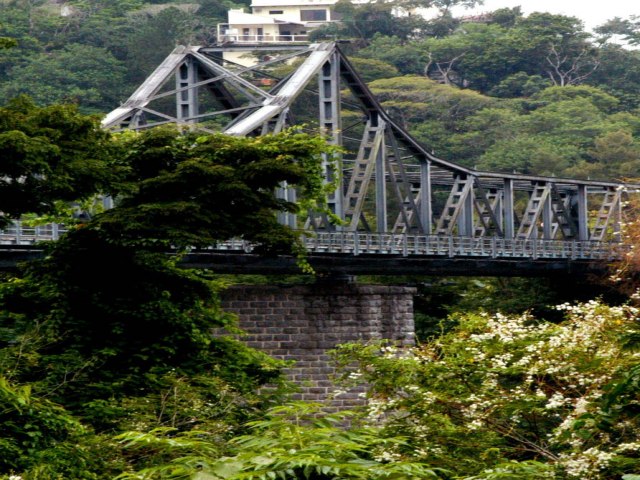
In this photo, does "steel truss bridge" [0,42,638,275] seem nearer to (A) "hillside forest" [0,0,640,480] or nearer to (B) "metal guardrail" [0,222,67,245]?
(B) "metal guardrail" [0,222,67,245]

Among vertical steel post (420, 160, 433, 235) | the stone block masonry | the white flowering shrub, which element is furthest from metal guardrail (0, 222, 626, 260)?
the white flowering shrub

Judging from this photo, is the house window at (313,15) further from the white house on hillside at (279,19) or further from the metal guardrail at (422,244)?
the metal guardrail at (422,244)

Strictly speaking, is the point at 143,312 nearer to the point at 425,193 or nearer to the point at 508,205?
the point at 425,193

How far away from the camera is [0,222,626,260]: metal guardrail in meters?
45.2

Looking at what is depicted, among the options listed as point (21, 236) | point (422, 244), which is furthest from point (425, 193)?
point (21, 236)

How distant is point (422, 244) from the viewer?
5944cm

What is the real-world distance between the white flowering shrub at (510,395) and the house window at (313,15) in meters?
121

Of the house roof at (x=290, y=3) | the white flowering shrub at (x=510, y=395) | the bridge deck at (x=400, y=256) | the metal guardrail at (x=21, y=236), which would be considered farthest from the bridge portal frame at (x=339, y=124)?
the house roof at (x=290, y=3)

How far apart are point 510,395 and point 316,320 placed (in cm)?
2760

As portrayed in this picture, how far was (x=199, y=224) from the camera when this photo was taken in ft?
97.5

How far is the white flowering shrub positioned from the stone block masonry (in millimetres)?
23578

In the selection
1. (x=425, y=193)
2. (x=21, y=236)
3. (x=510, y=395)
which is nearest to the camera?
(x=510, y=395)

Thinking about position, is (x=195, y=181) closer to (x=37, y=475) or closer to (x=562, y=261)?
(x=37, y=475)

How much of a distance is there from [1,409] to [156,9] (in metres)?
111
